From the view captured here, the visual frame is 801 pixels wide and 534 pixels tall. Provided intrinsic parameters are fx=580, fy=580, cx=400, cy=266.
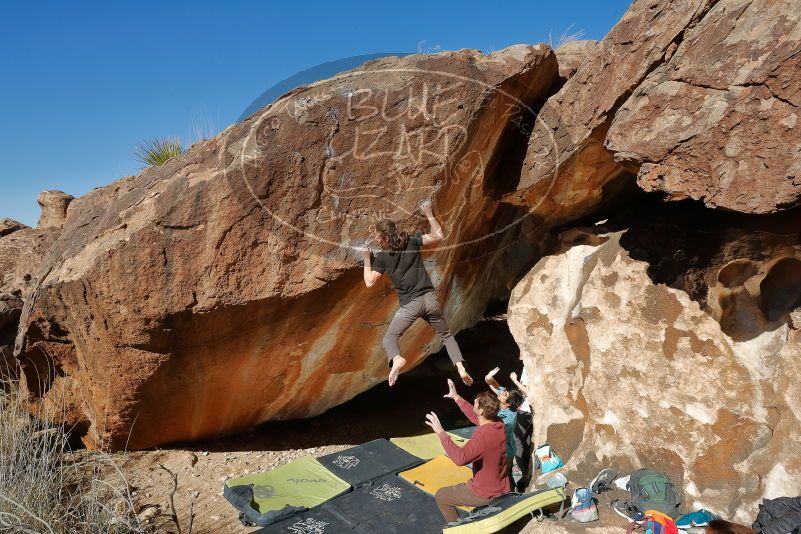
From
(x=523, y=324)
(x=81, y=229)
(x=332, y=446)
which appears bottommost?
(x=332, y=446)

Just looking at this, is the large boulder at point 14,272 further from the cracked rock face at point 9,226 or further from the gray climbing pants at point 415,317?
the gray climbing pants at point 415,317

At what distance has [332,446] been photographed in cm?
552

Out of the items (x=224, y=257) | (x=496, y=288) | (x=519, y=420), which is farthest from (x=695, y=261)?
(x=224, y=257)

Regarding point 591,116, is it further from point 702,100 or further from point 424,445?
point 424,445

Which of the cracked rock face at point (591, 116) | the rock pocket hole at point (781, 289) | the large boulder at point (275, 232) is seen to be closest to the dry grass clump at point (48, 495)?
the large boulder at point (275, 232)

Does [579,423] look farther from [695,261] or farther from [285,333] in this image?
[285,333]

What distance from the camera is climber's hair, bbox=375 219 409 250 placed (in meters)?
3.84

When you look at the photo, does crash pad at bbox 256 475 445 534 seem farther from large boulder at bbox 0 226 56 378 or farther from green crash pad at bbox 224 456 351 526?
large boulder at bbox 0 226 56 378

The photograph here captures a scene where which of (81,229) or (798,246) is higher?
(81,229)

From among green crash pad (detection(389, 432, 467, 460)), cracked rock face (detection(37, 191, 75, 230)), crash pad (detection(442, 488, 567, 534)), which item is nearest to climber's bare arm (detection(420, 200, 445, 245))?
crash pad (detection(442, 488, 567, 534))

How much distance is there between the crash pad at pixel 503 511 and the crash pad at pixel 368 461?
99 cm

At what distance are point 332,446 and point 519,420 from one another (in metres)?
1.89

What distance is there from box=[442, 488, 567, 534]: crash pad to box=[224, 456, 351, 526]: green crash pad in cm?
107

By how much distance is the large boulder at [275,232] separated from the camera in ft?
13.6
